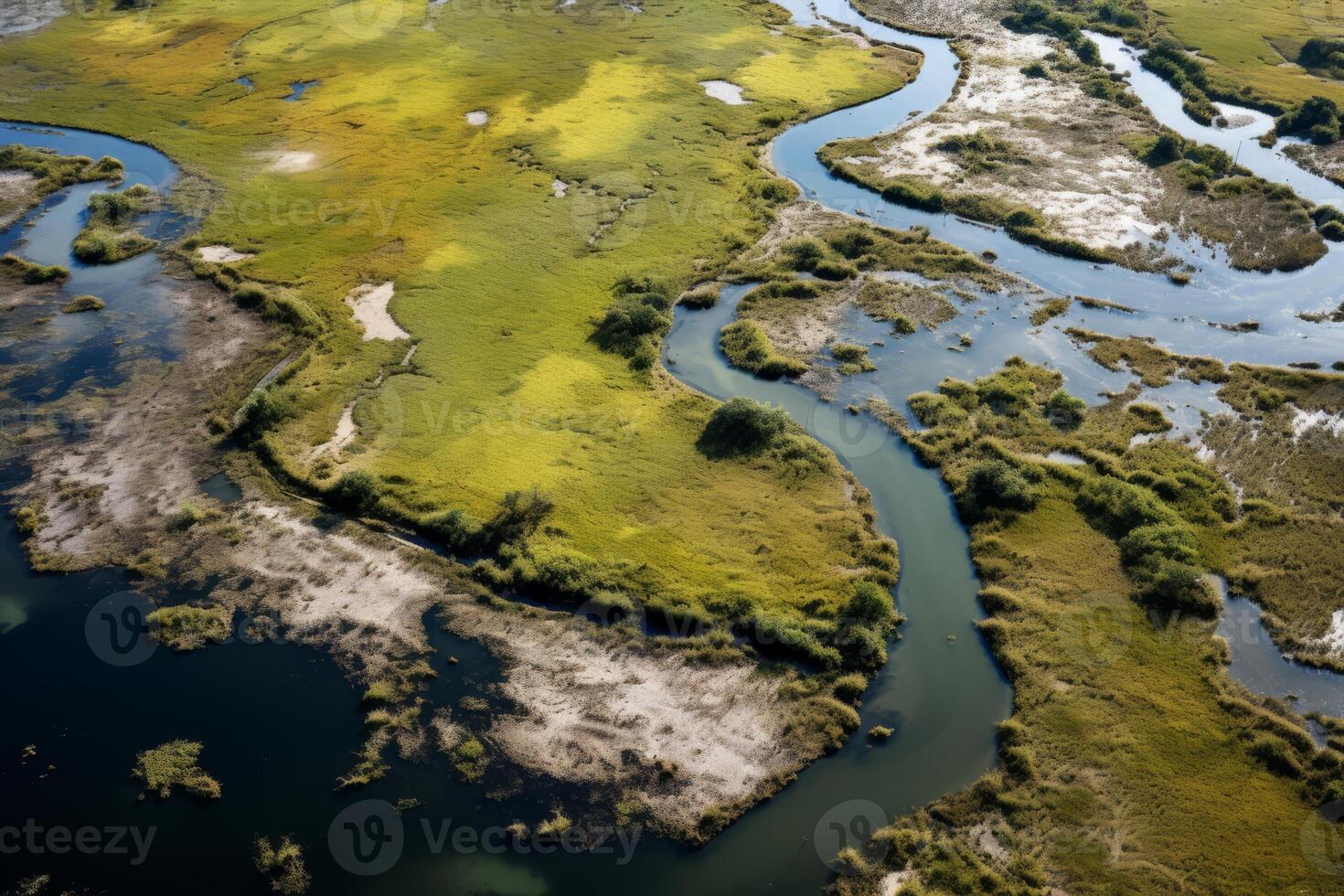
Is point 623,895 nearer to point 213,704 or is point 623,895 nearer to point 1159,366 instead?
point 213,704

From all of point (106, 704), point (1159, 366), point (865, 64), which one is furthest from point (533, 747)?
point (865, 64)

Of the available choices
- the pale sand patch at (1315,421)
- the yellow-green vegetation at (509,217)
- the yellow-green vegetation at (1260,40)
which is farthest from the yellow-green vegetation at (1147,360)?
the yellow-green vegetation at (1260,40)

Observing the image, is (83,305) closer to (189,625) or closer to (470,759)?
(189,625)

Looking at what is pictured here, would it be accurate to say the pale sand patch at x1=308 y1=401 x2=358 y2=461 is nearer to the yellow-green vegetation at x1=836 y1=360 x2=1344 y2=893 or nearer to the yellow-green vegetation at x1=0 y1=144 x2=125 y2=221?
the yellow-green vegetation at x1=836 y1=360 x2=1344 y2=893

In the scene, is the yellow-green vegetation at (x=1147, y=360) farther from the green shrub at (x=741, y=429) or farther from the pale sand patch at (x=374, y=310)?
the pale sand patch at (x=374, y=310)

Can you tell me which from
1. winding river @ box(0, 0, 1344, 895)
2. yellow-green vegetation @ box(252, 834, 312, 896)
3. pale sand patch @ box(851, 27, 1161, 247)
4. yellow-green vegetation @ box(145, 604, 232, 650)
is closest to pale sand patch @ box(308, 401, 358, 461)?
winding river @ box(0, 0, 1344, 895)

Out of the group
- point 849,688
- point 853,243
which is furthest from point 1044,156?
point 849,688
